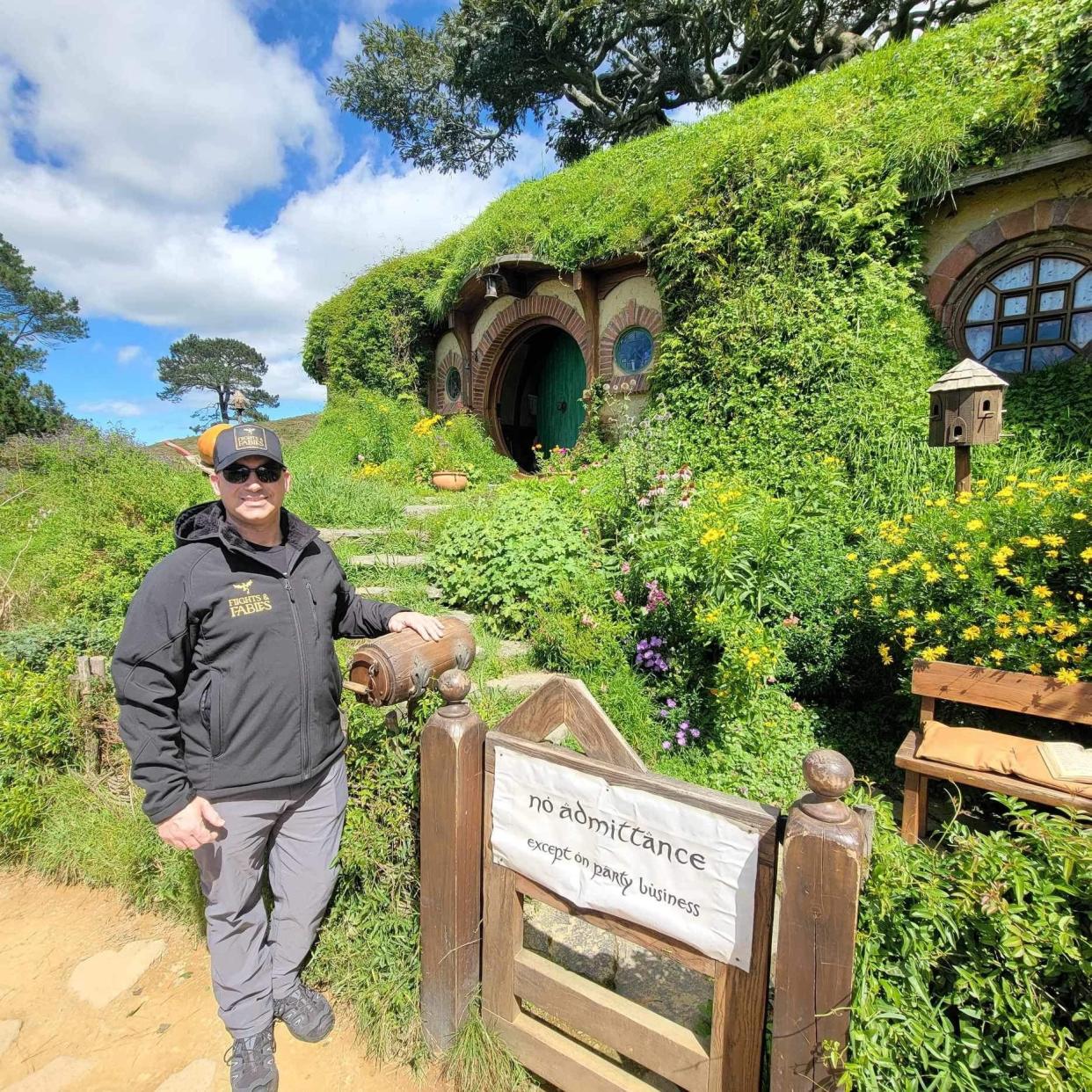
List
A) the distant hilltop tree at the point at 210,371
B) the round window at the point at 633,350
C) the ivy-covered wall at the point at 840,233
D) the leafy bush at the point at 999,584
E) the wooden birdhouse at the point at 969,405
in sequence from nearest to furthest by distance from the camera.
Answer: the leafy bush at the point at 999,584, the wooden birdhouse at the point at 969,405, the ivy-covered wall at the point at 840,233, the round window at the point at 633,350, the distant hilltop tree at the point at 210,371

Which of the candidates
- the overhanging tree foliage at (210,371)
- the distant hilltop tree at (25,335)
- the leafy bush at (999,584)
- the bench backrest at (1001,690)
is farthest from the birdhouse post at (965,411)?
the overhanging tree foliage at (210,371)

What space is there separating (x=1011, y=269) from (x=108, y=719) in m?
7.52

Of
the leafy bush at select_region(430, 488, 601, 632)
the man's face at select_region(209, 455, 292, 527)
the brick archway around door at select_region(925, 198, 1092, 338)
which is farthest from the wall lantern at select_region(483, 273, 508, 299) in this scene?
the man's face at select_region(209, 455, 292, 527)

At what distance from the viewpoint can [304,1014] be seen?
2098mm

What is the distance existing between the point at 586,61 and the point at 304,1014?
18.6 meters

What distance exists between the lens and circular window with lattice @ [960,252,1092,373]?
4855 millimetres

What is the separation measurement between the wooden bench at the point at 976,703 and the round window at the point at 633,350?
5.13 m

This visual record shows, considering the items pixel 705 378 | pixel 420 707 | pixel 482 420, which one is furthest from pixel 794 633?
pixel 482 420

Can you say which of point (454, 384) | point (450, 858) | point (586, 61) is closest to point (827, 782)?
point (450, 858)

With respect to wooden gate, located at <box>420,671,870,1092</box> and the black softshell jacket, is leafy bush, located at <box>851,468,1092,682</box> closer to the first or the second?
wooden gate, located at <box>420,671,870,1092</box>

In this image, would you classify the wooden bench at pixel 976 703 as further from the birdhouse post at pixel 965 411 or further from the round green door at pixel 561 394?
the round green door at pixel 561 394

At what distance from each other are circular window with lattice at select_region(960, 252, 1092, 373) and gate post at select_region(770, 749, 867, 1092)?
564 centimetres

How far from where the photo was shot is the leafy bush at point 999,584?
2928 millimetres

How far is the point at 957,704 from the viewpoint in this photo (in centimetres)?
Answer: 349
